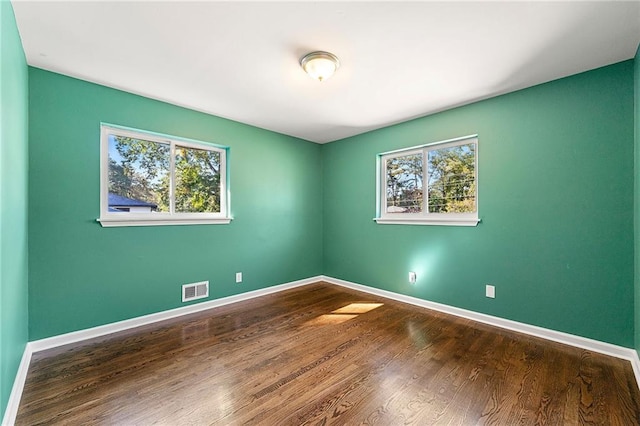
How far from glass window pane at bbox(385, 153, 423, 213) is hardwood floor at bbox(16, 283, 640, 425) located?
60.9 inches

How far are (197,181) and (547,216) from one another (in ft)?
12.3

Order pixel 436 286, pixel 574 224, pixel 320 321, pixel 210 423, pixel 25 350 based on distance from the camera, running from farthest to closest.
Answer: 1. pixel 436 286
2. pixel 320 321
3. pixel 574 224
4. pixel 25 350
5. pixel 210 423

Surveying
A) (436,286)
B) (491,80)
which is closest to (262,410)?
(436,286)

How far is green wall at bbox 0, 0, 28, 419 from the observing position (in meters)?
1.44

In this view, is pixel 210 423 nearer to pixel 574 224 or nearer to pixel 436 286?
pixel 436 286

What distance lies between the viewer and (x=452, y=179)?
325 centimetres

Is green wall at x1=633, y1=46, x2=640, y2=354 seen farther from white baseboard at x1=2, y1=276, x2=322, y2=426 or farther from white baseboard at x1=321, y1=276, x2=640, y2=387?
white baseboard at x1=2, y1=276, x2=322, y2=426

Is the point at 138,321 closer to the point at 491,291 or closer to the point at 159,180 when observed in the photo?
the point at 159,180

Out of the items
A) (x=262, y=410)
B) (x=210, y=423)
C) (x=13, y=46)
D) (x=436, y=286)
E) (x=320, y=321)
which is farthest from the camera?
(x=436, y=286)

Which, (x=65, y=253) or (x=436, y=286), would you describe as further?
(x=436, y=286)

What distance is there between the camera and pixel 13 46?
5.55 feet

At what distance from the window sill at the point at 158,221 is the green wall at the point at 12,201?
56 cm

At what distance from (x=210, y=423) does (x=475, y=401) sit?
1.57m

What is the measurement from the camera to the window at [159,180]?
2.70 metres
